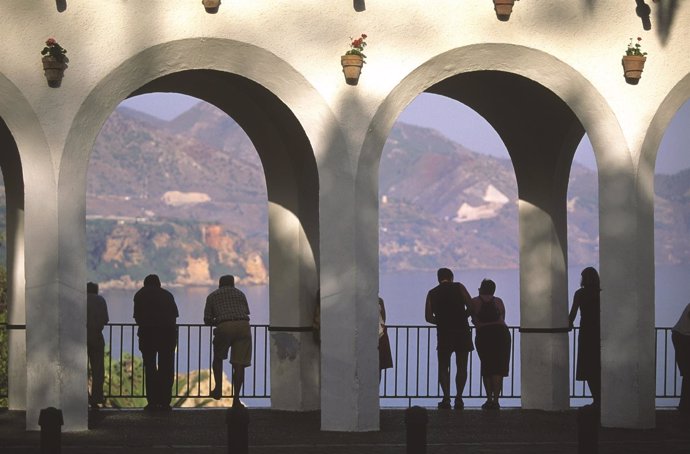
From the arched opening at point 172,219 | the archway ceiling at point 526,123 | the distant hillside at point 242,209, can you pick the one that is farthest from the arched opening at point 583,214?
the archway ceiling at point 526,123

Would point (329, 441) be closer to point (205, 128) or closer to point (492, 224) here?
point (492, 224)

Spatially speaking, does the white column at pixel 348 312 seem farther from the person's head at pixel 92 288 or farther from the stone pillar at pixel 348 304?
the person's head at pixel 92 288

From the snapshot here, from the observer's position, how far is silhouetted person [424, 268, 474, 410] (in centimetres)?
1816

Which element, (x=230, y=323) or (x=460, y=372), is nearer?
(x=230, y=323)

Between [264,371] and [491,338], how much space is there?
10.0ft

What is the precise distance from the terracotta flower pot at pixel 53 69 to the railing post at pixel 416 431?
18.4ft

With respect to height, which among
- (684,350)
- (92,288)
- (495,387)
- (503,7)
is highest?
(503,7)

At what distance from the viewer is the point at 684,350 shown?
18172 mm

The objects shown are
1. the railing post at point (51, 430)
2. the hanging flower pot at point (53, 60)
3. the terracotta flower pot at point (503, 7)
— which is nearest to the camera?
the railing post at point (51, 430)

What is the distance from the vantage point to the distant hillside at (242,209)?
10581cm

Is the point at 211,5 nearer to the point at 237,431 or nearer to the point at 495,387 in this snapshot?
the point at 237,431

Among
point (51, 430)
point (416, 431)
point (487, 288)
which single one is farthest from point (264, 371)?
point (51, 430)

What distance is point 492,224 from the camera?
392 feet

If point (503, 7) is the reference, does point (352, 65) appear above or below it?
below
